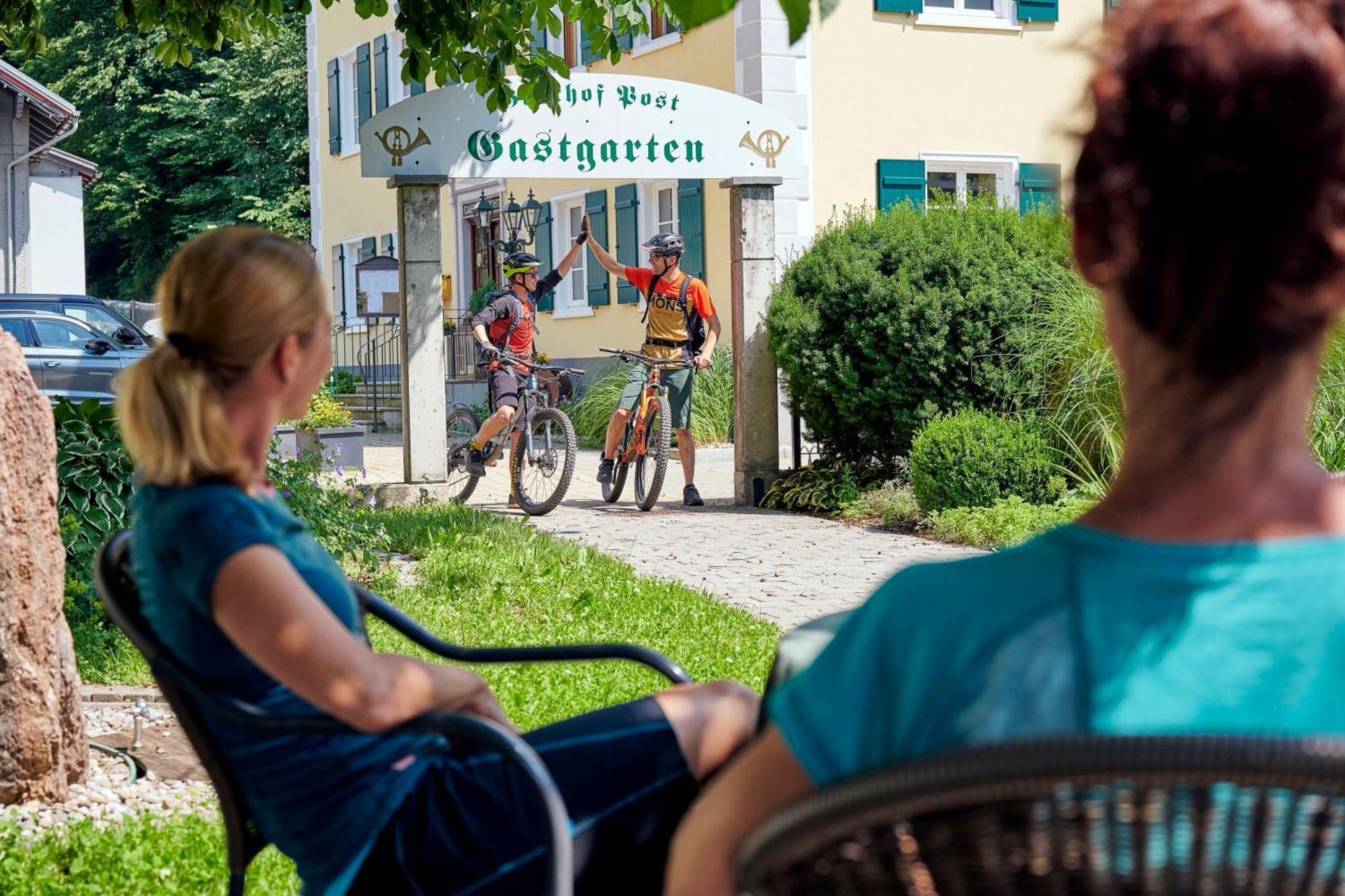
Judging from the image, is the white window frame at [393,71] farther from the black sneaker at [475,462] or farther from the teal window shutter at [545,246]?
the black sneaker at [475,462]

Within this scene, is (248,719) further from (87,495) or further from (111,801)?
(87,495)

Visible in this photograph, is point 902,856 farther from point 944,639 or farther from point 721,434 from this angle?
point 721,434

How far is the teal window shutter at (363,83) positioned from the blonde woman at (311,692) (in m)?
25.0

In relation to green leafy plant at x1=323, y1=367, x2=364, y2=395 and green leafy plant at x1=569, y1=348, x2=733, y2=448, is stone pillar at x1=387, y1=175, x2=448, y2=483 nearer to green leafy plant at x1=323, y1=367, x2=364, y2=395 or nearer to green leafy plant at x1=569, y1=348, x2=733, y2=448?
green leafy plant at x1=569, y1=348, x2=733, y2=448

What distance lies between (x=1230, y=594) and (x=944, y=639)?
206 millimetres

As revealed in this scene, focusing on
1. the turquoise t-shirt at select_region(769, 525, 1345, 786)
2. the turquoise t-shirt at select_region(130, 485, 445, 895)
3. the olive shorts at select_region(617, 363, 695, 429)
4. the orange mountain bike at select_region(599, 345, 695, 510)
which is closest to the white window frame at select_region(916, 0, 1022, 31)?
the olive shorts at select_region(617, 363, 695, 429)

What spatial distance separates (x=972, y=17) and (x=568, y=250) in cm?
635

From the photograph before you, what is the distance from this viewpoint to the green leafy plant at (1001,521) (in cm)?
896

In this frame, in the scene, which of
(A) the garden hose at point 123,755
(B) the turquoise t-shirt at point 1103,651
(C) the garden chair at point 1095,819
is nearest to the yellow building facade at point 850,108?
(A) the garden hose at point 123,755

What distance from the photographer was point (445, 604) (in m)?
7.00

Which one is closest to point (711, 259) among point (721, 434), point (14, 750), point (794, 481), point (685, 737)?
point (721, 434)

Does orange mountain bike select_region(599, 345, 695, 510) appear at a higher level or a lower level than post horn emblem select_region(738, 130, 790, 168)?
lower

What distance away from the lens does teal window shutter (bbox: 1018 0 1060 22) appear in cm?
1806

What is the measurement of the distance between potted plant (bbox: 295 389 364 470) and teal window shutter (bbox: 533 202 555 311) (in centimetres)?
526
